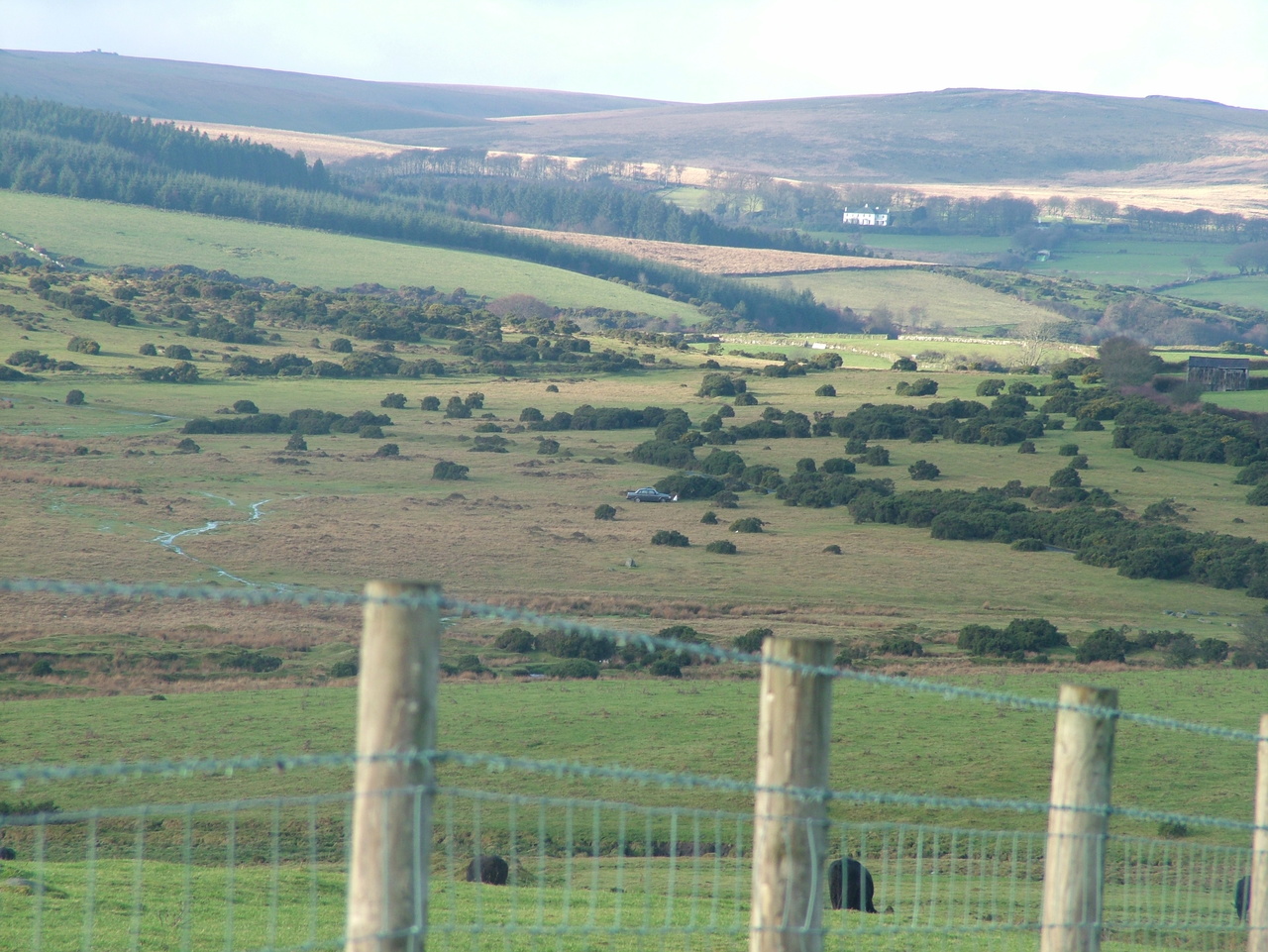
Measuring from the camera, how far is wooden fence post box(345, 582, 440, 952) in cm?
366

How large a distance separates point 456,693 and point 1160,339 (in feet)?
468

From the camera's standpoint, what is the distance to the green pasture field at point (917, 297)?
161750mm

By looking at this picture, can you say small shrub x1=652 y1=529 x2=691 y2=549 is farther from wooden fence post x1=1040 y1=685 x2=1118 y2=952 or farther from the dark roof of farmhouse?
the dark roof of farmhouse

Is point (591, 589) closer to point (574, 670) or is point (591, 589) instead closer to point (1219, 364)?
point (574, 670)

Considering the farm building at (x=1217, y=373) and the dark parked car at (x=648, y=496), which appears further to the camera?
the farm building at (x=1217, y=373)

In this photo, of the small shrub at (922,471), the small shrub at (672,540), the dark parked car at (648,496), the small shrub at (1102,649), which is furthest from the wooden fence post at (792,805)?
the small shrub at (922,471)

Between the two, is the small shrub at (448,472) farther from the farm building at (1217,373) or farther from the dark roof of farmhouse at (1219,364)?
the dark roof of farmhouse at (1219,364)

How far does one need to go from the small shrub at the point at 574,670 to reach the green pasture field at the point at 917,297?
431 ft

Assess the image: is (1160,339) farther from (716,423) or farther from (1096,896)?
(1096,896)

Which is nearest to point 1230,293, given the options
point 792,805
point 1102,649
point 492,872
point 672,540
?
point 672,540

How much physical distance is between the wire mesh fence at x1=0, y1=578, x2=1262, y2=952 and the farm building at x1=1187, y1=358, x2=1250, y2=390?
79.1 m

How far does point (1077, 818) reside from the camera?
16.7ft

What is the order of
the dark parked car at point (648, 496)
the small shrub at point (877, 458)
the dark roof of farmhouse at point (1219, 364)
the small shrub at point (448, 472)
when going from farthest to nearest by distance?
the dark roof of farmhouse at point (1219, 364)
the small shrub at point (877, 458)
the small shrub at point (448, 472)
the dark parked car at point (648, 496)

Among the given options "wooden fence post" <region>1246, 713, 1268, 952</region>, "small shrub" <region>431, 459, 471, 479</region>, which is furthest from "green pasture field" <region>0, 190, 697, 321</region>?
"wooden fence post" <region>1246, 713, 1268, 952</region>
